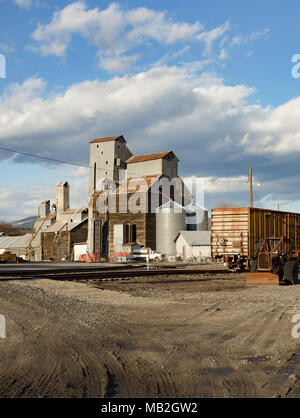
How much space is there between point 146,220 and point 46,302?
47.8 meters

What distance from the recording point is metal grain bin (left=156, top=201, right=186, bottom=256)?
59562mm

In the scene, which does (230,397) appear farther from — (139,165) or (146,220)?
(139,165)

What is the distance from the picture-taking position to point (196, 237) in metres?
58.0

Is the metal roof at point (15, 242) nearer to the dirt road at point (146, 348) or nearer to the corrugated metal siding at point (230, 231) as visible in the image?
the corrugated metal siding at point (230, 231)

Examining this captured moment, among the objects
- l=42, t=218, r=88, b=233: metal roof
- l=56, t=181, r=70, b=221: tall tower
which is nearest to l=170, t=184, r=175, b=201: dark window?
l=42, t=218, r=88, b=233: metal roof

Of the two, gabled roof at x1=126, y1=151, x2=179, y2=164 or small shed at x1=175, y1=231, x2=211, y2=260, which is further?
gabled roof at x1=126, y1=151, x2=179, y2=164

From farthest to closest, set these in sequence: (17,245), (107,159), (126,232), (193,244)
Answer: (17,245), (107,159), (126,232), (193,244)

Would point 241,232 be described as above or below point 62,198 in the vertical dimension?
below

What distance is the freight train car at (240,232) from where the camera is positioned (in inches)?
893

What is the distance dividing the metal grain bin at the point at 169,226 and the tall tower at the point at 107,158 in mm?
19764

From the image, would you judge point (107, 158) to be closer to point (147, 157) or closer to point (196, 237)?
point (147, 157)

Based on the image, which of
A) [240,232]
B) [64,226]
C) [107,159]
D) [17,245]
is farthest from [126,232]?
[240,232]

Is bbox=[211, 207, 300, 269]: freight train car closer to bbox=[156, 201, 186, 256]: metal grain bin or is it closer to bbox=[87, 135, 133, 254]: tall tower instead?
bbox=[156, 201, 186, 256]: metal grain bin

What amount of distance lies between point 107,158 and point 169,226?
24.5 meters
